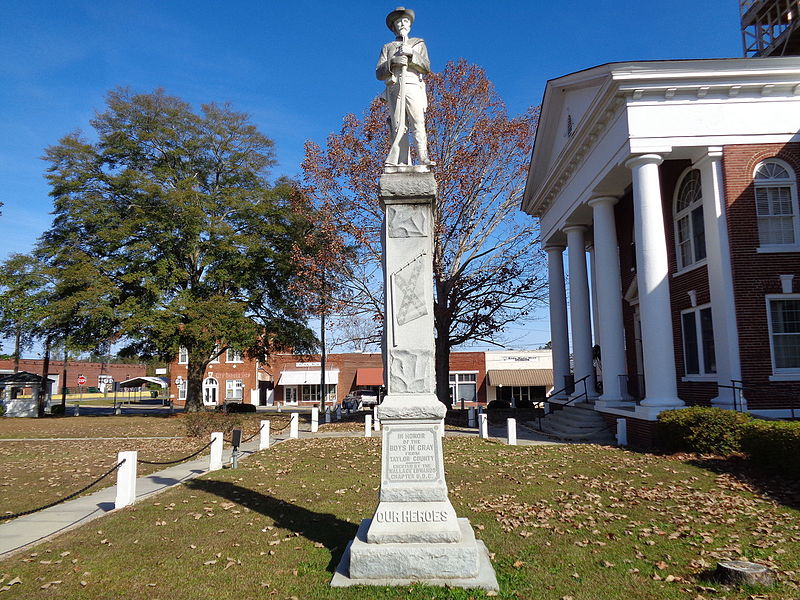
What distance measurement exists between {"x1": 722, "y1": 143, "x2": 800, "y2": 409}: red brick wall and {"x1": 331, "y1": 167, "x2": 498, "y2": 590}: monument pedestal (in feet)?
36.6

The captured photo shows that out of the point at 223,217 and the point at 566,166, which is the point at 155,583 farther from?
the point at 223,217

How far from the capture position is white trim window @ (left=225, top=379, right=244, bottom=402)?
5231 cm

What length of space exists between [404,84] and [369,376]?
4366cm

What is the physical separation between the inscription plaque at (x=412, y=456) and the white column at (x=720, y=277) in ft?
36.7

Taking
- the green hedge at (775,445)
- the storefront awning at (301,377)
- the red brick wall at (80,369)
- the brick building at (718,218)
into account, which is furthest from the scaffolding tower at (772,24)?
the red brick wall at (80,369)


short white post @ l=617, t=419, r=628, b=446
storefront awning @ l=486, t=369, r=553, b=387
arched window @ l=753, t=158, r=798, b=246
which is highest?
arched window @ l=753, t=158, r=798, b=246

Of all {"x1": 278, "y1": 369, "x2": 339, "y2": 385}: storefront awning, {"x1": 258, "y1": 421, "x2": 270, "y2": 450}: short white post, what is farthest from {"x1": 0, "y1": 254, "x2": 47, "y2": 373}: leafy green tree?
{"x1": 278, "y1": 369, "x2": 339, "y2": 385}: storefront awning

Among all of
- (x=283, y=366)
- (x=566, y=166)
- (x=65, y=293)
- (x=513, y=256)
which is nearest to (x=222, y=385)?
(x=283, y=366)

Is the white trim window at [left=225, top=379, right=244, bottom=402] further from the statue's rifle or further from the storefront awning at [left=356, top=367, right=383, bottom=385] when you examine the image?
the statue's rifle

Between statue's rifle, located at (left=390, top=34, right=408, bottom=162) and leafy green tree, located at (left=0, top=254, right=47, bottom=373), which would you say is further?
leafy green tree, located at (left=0, top=254, right=47, bottom=373)

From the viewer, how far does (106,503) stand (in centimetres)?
977

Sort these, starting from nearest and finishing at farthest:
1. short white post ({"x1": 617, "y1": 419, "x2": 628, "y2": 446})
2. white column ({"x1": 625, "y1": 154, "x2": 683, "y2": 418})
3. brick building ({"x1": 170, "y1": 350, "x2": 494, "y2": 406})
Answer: white column ({"x1": 625, "y1": 154, "x2": 683, "y2": 418}) → short white post ({"x1": 617, "y1": 419, "x2": 628, "y2": 446}) → brick building ({"x1": 170, "y1": 350, "x2": 494, "y2": 406})

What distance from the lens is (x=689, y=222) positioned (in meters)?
16.7

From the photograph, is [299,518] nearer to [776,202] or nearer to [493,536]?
[493,536]
